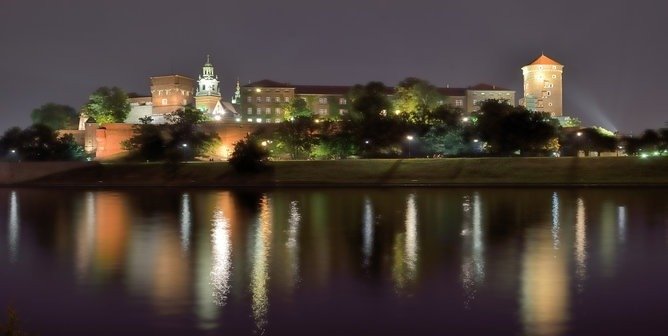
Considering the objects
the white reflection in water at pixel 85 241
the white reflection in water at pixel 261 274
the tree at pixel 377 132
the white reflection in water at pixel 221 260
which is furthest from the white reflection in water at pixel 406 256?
the tree at pixel 377 132

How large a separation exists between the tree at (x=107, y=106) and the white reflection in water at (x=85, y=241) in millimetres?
39607

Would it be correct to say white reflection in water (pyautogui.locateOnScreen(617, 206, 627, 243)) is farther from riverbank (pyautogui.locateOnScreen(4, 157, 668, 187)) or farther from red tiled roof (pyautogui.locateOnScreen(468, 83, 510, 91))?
red tiled roof (pyautogui.locateOnScreen(468, 83, 510, 91))

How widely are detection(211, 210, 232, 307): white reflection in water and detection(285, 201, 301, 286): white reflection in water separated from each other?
2.62ft

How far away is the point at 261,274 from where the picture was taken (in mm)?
8219

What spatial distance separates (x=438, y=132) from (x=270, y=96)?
25171 mm

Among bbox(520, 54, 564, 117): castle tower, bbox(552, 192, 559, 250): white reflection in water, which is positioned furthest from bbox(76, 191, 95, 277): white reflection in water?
bbox(520, 54, 564, 117): castle tower

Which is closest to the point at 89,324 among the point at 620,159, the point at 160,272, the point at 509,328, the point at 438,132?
the point at 160,272

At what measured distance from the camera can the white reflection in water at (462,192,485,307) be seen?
295 inches

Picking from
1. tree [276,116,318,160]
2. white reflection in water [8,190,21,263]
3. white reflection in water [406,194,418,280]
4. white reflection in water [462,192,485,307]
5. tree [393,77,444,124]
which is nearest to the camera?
white reflection in water [462,192,485,307]

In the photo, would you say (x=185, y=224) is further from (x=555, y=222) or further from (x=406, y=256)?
(x=555, y=222)

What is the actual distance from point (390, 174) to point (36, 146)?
24260 millimetres

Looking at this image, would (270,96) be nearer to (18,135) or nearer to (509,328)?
(18,135)

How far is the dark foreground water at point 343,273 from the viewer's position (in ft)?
19.9

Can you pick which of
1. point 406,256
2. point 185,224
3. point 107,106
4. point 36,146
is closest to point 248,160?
point 36,146
